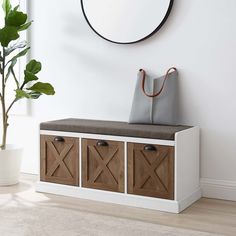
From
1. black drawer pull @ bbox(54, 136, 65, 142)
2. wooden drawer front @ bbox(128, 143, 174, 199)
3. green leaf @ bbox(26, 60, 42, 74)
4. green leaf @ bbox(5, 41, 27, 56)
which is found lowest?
wooden drawer front @ bbox(128, 143, 174, 199)

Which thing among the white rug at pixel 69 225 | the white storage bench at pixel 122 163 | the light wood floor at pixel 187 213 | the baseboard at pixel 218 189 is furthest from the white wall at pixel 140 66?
the white rug at pixel 69 225

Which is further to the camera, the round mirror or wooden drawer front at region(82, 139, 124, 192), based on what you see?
the round mirror

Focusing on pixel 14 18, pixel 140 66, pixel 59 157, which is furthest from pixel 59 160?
pixel 14 18

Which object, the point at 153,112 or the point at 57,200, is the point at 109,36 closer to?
the point at 153,112

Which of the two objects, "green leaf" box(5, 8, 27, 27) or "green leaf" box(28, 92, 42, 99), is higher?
"green leaf" box(5, 8, 27, 27)

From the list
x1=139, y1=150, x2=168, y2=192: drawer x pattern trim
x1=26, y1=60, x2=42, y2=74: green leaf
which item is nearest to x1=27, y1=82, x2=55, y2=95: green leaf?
x1=26, y1=60, x2=42, y2=74: green leaf

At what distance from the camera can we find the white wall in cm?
367

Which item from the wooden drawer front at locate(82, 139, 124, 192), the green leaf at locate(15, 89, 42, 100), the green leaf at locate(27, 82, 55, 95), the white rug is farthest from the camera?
the green leaf at locate(27, 82, 55, 95)

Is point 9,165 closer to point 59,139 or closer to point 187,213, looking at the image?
point 59,139

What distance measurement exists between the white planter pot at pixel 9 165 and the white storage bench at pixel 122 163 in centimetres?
32

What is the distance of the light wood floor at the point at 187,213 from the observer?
10.2ft

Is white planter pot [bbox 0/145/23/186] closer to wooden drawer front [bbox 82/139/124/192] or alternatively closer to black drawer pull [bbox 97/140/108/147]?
wooden drawer front [bbox 82/139/124/192]

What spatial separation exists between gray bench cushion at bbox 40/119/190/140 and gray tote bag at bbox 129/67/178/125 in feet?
0.29

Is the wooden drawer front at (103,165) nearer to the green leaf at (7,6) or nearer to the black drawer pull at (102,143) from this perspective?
the black drawer pull at (102,143)
